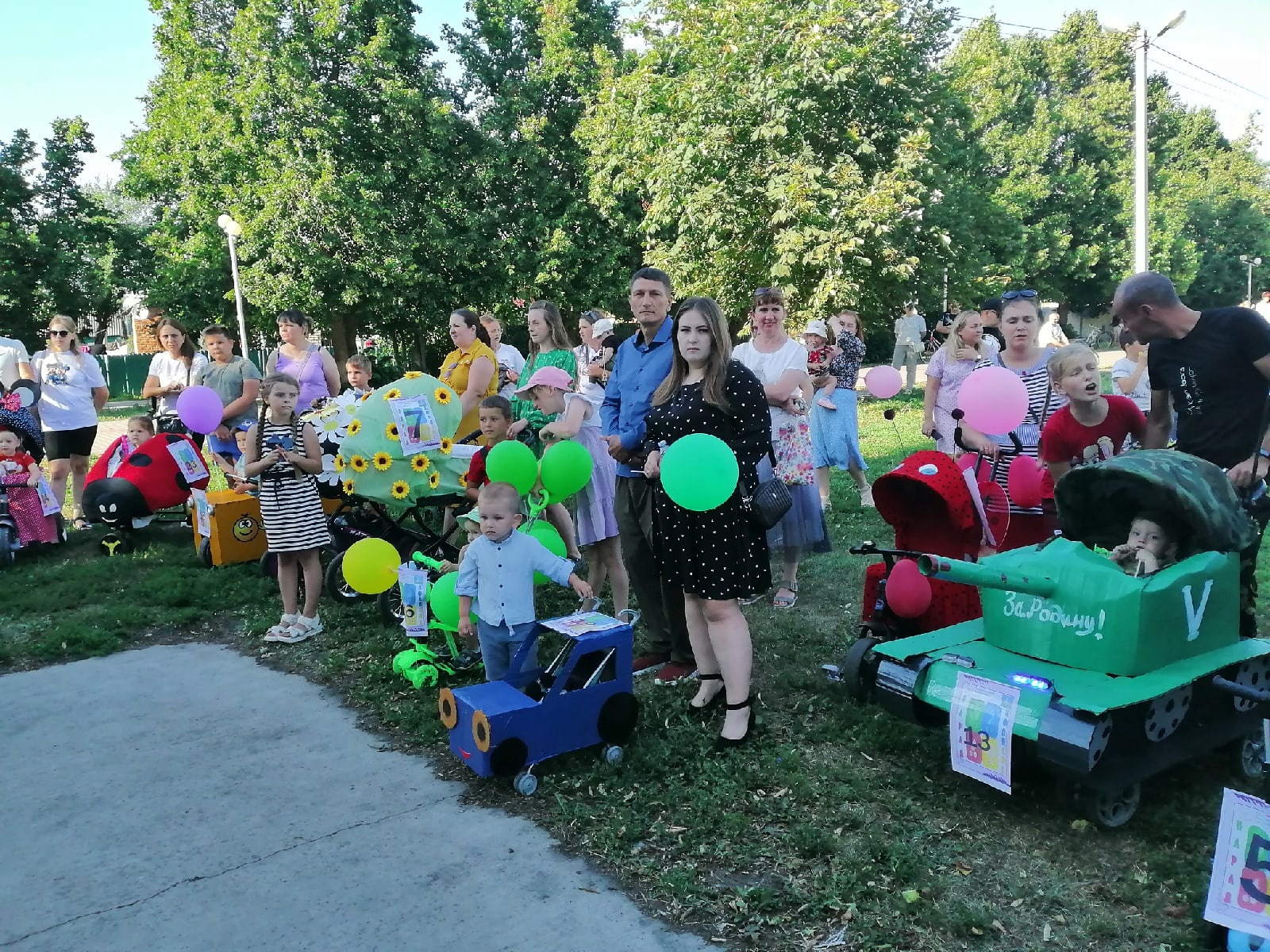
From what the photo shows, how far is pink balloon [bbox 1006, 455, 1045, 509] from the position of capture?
14.5 ft

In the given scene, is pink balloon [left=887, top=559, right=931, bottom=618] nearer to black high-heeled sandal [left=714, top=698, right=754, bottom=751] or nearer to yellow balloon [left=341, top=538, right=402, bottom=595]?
black high-heeled sandal [left=714, top=698, right=754, bottom=751]

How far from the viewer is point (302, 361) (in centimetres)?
749

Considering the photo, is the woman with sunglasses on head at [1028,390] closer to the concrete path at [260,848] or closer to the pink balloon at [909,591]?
the pink balloon at [909,591]

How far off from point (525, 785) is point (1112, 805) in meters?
2.10

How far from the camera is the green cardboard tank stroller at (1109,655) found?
2.97 meters

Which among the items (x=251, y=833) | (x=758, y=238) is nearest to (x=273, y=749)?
(x=251, y=833)

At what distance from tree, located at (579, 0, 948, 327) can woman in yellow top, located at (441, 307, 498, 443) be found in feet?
33.7

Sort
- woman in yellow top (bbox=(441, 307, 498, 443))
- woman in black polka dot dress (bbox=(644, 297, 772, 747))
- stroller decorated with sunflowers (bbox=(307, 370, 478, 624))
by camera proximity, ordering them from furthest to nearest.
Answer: woman in yellow top (bbox=(441, 307, 498, 443)) → stroller decorated with sunflowers (bbox=(307, 370, 478, 624)) → woman in black polka dot dress (bbox=(644, 297, 772, 747))

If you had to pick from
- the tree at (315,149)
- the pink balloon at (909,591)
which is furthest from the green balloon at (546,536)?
the tree at (315,149)

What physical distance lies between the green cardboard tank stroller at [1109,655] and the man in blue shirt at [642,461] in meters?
1.29

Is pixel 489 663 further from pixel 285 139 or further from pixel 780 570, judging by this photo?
pixel 285 139

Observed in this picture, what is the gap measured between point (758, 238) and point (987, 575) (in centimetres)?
1466

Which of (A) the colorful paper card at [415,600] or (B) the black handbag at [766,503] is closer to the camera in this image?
(B) the black handbag at [766,503]

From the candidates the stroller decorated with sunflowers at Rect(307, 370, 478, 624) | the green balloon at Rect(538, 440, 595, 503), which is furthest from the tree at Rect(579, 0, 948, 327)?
the green balloon at Rect(538, 440, 595, 503)
